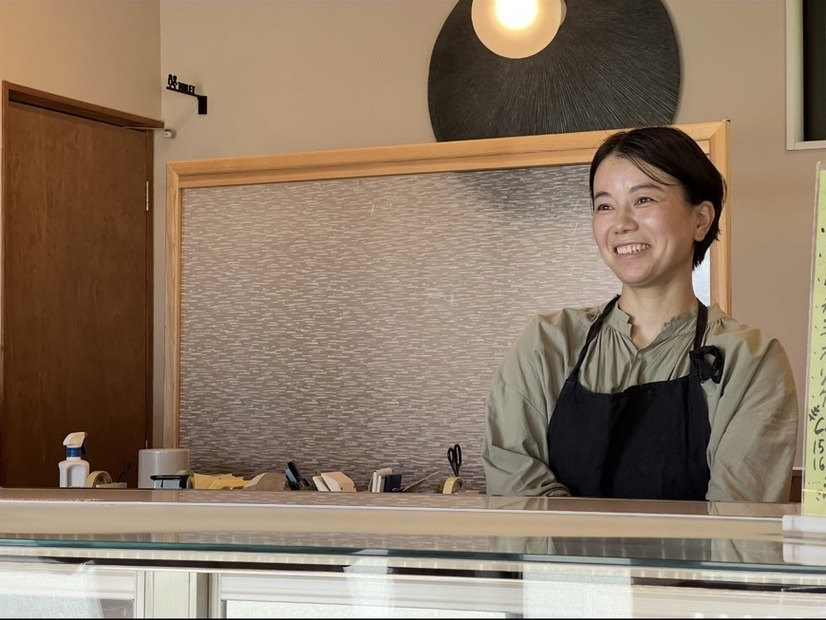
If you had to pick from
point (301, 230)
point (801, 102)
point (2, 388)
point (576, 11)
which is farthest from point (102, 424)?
point (801, 102)

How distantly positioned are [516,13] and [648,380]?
147cm

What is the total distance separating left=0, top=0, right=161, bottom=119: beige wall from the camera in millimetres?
3484

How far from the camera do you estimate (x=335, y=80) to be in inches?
151

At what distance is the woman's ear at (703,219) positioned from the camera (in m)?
1.57

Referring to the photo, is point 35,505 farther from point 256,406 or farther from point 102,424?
point 102,424

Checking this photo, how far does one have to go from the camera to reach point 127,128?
4.00 m

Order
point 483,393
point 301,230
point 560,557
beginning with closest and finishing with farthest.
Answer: point 560,557 < point 483,393 < point 301,230

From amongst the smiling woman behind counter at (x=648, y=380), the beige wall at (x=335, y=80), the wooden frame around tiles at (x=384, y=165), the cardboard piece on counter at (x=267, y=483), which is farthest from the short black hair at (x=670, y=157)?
the beige wall at (x=335, y=80)

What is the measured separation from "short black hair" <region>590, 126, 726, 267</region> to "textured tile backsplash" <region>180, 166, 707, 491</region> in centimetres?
85

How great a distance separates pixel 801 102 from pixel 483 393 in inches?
57.7

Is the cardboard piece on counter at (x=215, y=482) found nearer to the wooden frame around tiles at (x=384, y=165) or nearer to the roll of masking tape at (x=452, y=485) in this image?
the wooden frame around tiles at (x=384, y=165)

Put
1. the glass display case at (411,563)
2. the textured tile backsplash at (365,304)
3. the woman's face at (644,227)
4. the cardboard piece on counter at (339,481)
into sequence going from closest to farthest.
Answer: the glass display case at (411,563) → the woman's face at (644,227) → the cardboard piece on counter at (339,481) → the textured tile backsplash at (365,304)

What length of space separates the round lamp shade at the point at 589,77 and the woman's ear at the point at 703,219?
5.89 ft

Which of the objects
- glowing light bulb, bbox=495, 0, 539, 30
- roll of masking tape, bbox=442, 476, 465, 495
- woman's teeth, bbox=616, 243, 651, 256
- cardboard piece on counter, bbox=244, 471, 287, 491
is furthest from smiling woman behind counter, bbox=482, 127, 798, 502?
glowing light bulb, bbox=495, 0, 539, 30
